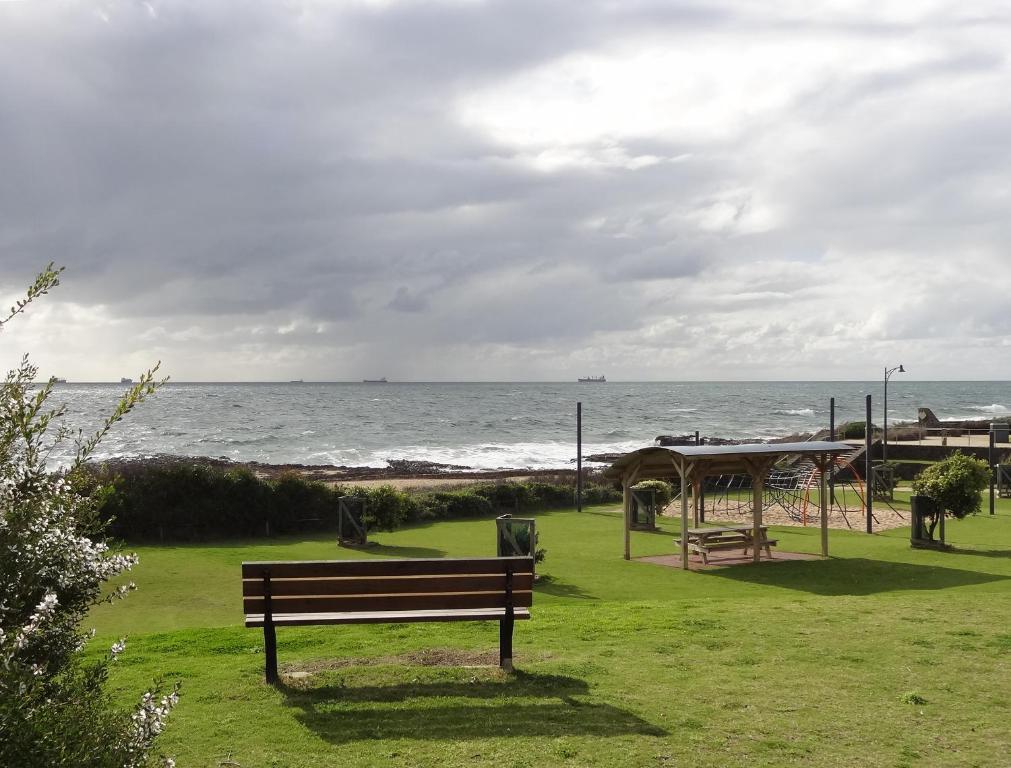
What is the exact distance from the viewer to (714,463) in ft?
58.3

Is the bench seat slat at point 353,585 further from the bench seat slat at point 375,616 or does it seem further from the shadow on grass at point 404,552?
the shadow on grass at point 404,552

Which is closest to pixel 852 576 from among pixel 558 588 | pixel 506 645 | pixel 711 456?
pixel 711 456

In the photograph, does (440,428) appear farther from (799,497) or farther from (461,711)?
(461,711)

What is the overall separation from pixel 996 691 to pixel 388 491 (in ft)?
48.9

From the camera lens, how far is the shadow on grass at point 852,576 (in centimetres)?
1399

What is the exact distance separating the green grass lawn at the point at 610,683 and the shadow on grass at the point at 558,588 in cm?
15

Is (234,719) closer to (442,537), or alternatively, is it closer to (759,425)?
(442,537)

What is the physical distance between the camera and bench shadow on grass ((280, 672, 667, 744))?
6.11 metres

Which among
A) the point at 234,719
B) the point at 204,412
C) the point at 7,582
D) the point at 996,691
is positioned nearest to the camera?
the point at 7,582

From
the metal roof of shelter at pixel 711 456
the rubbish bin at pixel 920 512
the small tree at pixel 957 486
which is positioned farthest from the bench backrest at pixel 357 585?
the small tree at pixel 957 486

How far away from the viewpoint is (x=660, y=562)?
1684 cm

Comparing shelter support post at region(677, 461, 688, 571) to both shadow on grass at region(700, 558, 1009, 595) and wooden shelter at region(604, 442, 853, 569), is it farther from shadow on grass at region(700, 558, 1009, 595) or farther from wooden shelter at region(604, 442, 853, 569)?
shadow on grass at region(700, 558, 1009, 595)

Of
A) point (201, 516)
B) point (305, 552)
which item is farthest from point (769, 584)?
point (201, 516)

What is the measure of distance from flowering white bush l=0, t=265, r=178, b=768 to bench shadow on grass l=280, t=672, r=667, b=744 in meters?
2.35
